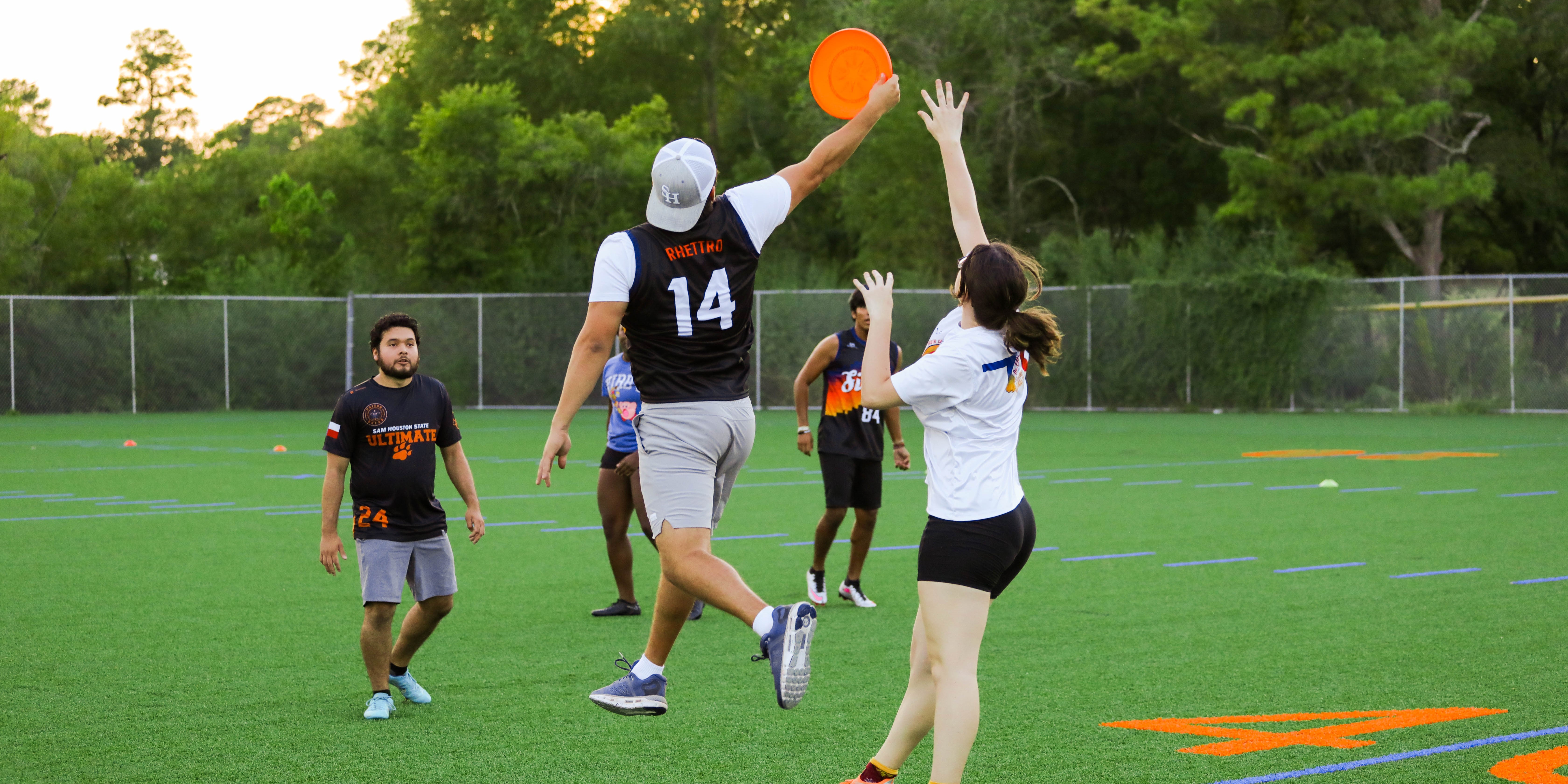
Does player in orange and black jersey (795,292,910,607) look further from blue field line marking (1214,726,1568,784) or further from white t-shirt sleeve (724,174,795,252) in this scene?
blue field line marking (1214,726,1568,784)

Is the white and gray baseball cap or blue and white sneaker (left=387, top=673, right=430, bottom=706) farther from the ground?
the white and gray baseball cap

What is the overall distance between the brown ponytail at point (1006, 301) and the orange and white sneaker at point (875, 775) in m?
1.35

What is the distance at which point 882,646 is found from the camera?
8.16 meters

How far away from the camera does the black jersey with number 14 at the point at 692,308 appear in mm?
5547

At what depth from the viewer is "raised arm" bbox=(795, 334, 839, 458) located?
32.2 ft

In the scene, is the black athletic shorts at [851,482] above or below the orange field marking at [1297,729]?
above

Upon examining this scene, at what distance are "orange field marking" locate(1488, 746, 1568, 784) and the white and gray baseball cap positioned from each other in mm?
3425

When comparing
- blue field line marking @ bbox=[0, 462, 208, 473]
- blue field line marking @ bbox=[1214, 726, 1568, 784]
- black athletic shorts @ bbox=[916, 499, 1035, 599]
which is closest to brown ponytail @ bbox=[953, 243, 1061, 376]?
black athletic shorts @ bbox=[916, 499, 1035, 599]

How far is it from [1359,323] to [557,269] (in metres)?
20.8

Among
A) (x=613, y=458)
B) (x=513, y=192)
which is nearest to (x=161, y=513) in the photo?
(x=613, y=458)

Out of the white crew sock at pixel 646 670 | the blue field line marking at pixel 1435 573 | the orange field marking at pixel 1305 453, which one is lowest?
the blue field line marking at pixel 1435 573

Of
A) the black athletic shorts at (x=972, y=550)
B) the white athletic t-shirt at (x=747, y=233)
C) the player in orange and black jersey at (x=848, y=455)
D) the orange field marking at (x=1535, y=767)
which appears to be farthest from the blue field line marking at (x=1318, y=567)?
the black athletic shorts at (x=972, y=550)

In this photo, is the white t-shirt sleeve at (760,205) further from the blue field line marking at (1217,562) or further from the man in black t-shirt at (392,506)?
the blue field line marking at (1217,562)

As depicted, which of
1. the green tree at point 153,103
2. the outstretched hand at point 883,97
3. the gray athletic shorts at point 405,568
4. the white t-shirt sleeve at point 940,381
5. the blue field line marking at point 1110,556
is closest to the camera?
the white t-shirt sleeve at point 940,381
